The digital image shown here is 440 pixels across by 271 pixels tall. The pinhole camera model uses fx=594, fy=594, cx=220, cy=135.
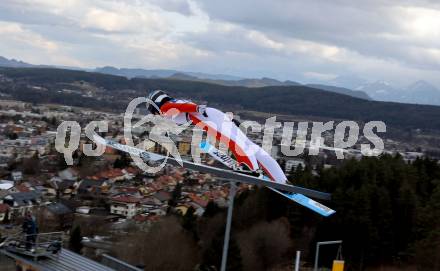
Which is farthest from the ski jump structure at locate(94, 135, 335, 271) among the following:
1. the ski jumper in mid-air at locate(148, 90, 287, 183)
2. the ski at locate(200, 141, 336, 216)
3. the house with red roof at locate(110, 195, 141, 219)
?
the house with red roof at locate(110, 195, 141, 219)

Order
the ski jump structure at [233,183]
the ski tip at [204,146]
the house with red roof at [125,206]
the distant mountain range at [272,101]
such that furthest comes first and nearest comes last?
the distant mountain range at [272,101], the house with red roof at [125,206], the ski tip at [204,146], the ski jump structure at [233,183]

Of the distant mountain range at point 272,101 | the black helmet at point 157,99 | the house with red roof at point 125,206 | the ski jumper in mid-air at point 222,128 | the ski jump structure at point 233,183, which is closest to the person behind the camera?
the ski jump structure at point 233,183

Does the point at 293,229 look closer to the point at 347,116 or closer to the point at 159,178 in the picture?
the point at 159,178

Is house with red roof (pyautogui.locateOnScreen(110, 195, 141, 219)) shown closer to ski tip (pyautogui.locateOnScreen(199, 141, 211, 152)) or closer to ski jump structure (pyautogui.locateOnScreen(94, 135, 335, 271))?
ski tip (pyautogui.locateOnScreen(199, 141, 211, 152))

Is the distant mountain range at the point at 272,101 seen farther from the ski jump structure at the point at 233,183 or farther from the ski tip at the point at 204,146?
the ski jump structure at the point at 233,183

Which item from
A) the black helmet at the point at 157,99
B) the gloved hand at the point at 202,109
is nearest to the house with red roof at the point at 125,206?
the black helmet at the point at 157,99
